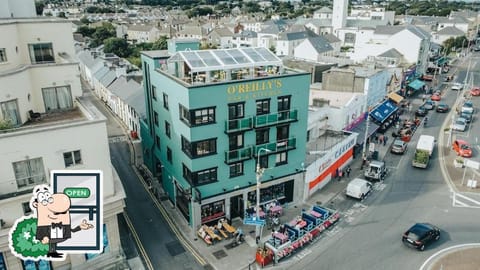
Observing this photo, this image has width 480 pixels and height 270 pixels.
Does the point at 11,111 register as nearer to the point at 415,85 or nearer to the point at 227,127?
the point at 227,127

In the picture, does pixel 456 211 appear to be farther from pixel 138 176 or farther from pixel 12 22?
pixel 12 22

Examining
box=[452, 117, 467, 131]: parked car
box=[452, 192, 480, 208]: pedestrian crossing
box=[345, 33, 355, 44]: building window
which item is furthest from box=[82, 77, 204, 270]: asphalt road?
box=[345, 33, 355, 44]: building window

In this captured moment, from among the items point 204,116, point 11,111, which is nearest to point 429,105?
point 204,116

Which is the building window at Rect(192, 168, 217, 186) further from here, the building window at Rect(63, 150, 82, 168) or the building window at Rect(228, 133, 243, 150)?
the building window at Rect(63, 150, 82, 168)

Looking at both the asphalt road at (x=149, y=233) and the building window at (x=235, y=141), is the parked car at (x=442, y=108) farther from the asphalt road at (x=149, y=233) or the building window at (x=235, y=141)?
the asphalt road at (x=149, y=233)

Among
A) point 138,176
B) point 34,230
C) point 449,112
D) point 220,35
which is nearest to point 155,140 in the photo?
point 138,176

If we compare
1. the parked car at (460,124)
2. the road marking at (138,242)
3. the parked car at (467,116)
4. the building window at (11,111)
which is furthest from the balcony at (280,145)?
the parked car at (467,116)
